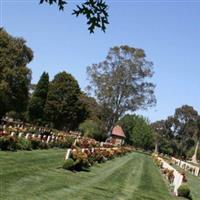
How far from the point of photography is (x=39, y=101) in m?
103

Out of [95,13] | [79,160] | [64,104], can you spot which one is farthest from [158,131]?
[95,13]

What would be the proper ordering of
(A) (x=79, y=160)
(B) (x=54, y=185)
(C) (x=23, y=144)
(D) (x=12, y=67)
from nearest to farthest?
(B) (x=54, y=185) → (A) (x=79, y=160) → (C) (x=23, y=144) → (D) (x=12, y=67)

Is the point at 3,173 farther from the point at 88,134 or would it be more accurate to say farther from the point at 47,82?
the point at 47,82

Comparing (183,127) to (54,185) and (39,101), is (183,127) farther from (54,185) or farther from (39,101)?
(54,185)

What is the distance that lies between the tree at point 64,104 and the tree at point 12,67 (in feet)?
124

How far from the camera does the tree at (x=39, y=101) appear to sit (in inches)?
4021

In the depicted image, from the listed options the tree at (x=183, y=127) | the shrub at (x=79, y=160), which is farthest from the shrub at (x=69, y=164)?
the tree at (x=183, y=127)

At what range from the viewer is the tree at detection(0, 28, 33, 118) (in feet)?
209

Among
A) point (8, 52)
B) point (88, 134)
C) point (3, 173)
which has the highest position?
point (8, 52)

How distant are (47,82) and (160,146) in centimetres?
4130

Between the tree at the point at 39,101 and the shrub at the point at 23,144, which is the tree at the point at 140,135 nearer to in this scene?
the tree at the point at 39,101

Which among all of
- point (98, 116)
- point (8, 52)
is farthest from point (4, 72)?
point (98, 116)

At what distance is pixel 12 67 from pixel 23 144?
36.6m

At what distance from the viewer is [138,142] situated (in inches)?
5261
